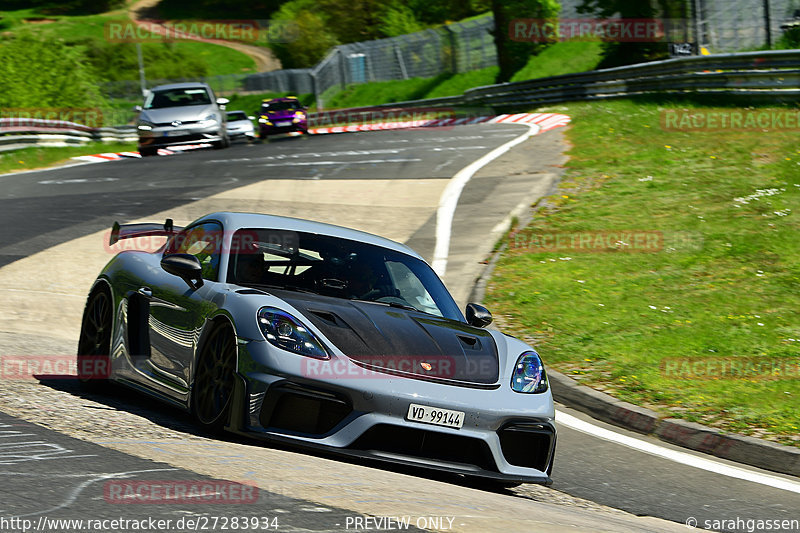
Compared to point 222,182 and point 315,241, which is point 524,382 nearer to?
point 315,241

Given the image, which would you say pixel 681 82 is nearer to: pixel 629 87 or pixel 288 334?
pixel 629 87

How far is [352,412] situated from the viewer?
539 cm

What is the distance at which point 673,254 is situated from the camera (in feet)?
43.2

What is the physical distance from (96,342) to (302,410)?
2.61m

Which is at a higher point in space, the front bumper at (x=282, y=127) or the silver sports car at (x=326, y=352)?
the silver sports car at (x=326, y=352)

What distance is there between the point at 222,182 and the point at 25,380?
13.0m

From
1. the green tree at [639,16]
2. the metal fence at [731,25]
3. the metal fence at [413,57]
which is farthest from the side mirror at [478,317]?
the metal fence at [413,57]

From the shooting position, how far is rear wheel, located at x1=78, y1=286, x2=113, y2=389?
7.29 metres

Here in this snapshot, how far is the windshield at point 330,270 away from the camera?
255 inches

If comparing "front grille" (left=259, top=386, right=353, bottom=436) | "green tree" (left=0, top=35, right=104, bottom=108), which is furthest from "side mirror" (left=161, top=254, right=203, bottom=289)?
"green tree" (left=0, top=35, right=104, bottom=108)

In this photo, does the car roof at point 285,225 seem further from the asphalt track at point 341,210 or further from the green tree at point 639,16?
the green tree at point 639,16

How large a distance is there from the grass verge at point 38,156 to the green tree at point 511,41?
2207 cm

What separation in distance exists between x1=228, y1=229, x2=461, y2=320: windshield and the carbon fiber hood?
240 mm

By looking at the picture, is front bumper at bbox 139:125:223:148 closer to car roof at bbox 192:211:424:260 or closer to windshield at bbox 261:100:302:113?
windshield at bbox 261:100:302:113
